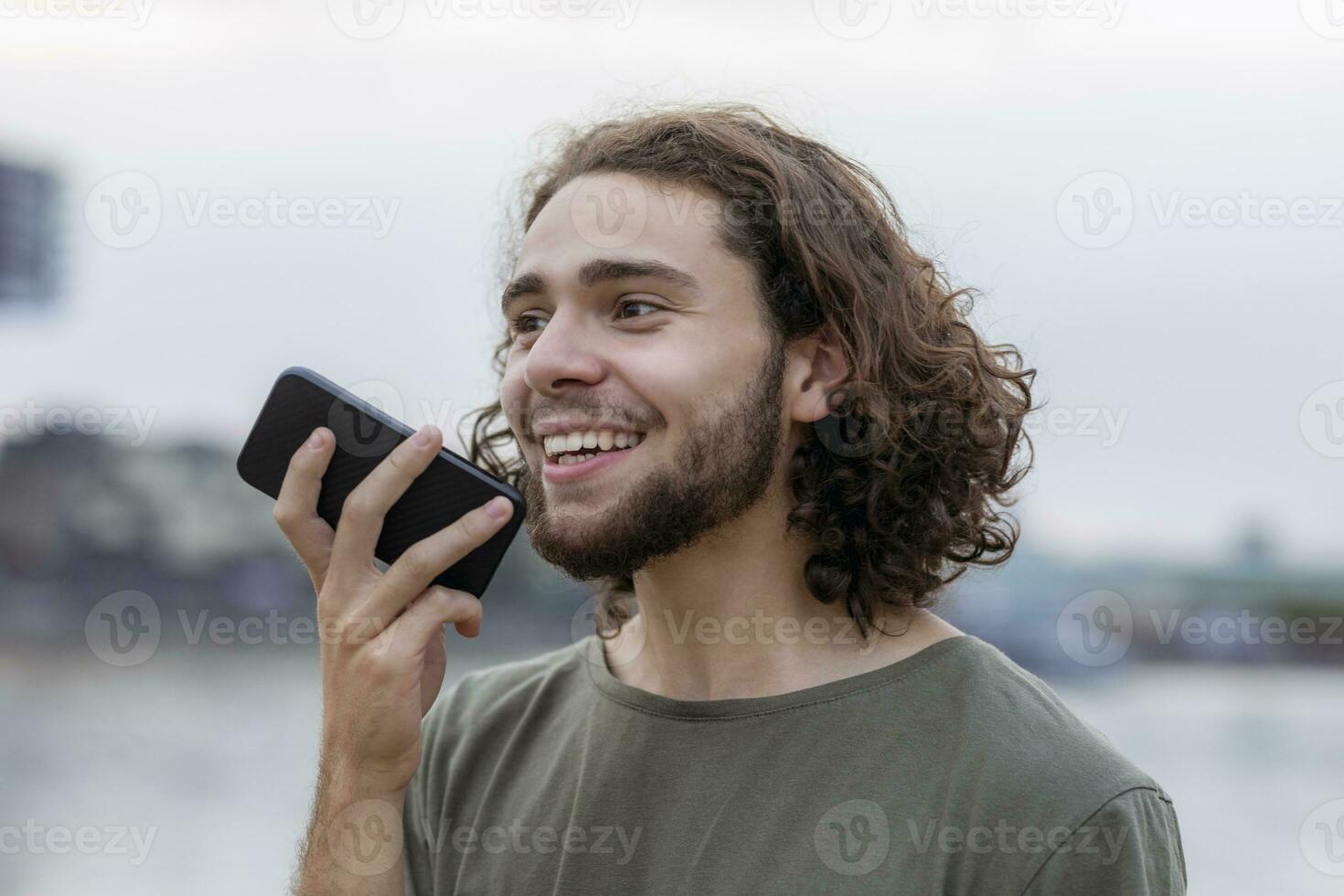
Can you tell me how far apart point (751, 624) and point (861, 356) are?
0.65 metres

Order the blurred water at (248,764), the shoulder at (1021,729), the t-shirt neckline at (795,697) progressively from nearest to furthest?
1. the shoulder at (1021,729)
2. the t-shirt neckline at (795,697)
3. the blurred water at (248,764)

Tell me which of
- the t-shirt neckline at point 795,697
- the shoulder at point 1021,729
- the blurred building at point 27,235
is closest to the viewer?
the shoulder at point 1021,729

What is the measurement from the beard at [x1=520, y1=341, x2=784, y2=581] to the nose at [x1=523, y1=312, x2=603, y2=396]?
8.8 inches

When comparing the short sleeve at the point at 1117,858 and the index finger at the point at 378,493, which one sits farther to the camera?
the index finger at the point at 378,493

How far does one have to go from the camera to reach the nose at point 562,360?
2248mm

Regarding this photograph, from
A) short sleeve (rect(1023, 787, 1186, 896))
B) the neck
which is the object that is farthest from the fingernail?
short sleeve (rect(1023, 787, 1186, 896))

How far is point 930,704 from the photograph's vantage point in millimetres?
2137

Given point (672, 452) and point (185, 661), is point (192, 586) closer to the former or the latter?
point (185, 661)

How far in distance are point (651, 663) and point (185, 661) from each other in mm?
24509

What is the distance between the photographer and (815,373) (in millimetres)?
2566

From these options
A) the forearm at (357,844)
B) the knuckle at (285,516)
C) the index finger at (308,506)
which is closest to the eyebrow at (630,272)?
the index finger at (308,506)

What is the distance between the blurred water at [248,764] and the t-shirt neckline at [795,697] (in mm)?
809

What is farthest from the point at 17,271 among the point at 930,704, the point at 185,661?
the point at 185,661

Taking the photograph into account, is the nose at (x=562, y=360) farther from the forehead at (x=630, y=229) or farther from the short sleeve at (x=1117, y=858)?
the short sleeve at (x=1117, y=858)
